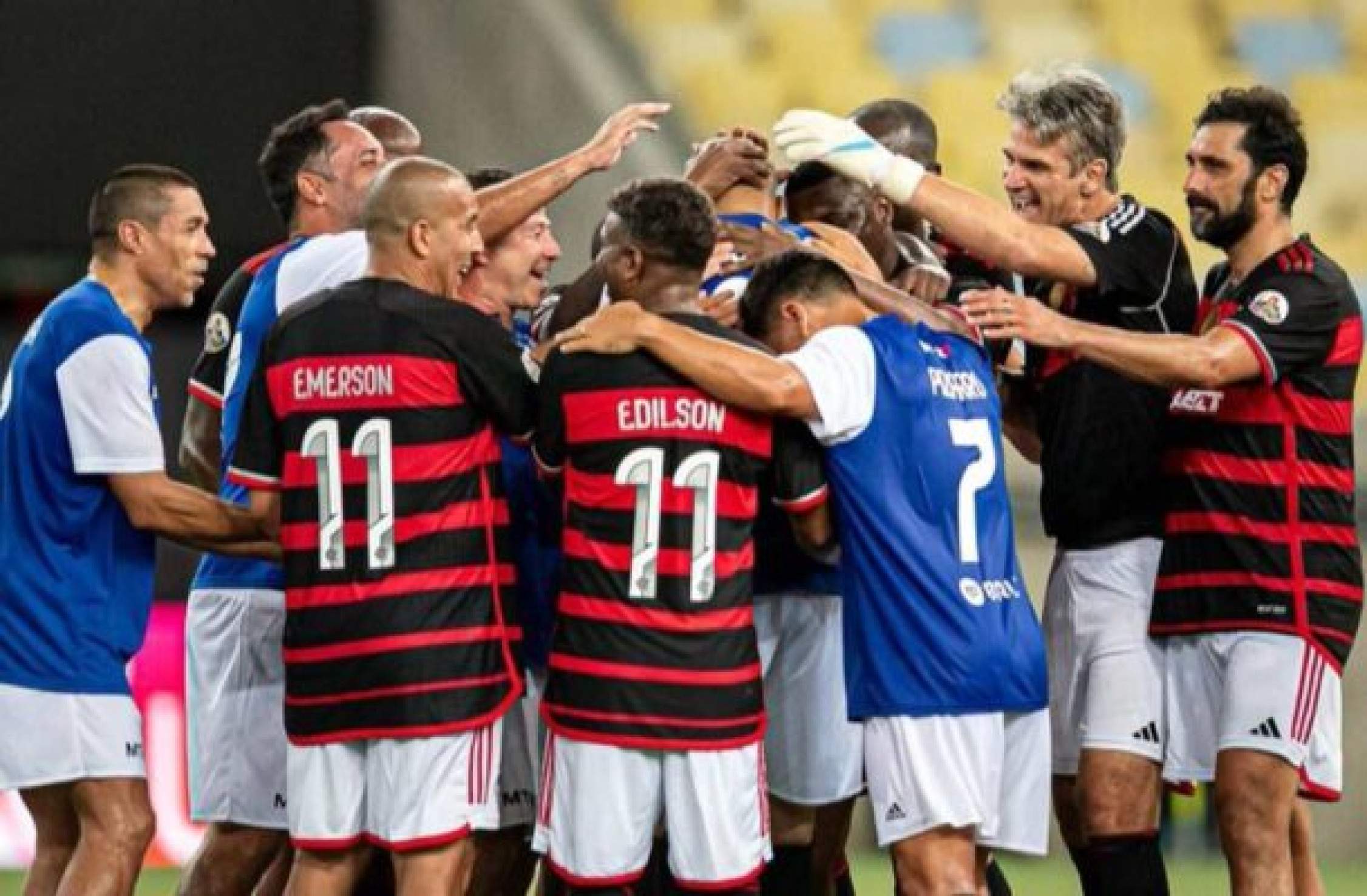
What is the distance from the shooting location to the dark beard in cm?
679

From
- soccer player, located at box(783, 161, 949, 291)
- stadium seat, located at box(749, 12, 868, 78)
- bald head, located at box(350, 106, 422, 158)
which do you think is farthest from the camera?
stadium seat, located at box(749, 12, 868, 78)

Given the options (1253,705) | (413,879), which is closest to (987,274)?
(1253,705)

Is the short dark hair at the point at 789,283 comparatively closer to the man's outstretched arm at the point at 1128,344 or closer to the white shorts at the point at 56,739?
the man's outstretched arm at the point at 1128,344

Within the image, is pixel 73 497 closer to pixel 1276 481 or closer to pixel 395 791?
pixel 395 791

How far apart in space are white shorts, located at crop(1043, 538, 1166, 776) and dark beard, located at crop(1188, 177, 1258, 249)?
0.79 m

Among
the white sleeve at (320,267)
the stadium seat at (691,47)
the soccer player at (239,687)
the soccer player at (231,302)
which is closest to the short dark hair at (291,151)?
the soccer player at (231,302)

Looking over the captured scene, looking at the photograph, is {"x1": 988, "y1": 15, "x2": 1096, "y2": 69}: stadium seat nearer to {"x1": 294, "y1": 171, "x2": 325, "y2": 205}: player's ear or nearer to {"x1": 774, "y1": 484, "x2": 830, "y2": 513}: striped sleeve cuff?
{"x1": 294, "y1": 171, "x2": 325, "y2": 205}: player's ear

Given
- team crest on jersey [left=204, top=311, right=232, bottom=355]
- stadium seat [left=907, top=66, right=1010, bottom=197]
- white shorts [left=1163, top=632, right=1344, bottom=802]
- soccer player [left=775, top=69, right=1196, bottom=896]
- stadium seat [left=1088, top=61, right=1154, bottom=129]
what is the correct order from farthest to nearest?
stadium seat [left=1088, top=61, right=1154, bottom=129] < stadium seat [left=907, top=66, right=1010, bottom=197] < team crest on jersey [left=204, top=311, right=232, bottom=355] < soccer player [left=775, top=69, right=1196, bottom=896] < white shorts [left=1163, top=632, right=1344, bottom=802]

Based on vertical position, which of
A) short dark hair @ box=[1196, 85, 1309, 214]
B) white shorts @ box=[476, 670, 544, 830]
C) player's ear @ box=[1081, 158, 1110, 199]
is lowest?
white shorts @ box=[476, 670, 544, 830]

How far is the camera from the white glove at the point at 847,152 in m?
6.43

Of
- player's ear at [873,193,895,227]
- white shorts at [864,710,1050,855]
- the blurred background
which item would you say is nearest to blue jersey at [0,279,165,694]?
white shorts at [864,710,1050,855]

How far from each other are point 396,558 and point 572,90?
5.14 metres

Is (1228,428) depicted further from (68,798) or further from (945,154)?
(945,154)

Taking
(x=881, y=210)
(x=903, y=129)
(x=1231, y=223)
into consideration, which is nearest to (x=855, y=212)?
(x=881, y=210)
